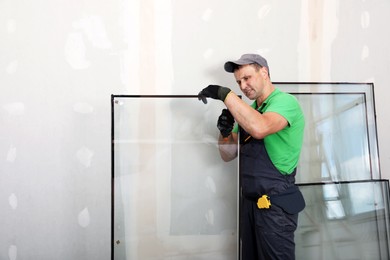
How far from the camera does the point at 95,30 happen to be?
5.27ft

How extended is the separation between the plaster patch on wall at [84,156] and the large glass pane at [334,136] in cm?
114

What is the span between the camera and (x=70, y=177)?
1.58 metres

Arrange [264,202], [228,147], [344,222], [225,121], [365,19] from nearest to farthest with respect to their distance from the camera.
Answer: [264,202] < [225,121] < [228,147] < [344,222] < [365,19]

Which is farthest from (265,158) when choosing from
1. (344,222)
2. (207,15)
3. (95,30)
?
(95,30)

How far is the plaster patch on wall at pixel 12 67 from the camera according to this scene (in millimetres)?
1575

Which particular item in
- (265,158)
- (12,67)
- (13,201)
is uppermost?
(12,67)

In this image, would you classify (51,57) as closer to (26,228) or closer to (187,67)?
(187,67)

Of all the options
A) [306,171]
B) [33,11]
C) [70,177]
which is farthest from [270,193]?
[33,11]

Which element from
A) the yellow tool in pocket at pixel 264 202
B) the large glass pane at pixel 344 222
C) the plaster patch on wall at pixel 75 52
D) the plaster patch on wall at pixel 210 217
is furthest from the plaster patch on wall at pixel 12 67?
the large glass pane at pixel 344 222

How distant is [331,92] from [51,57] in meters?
1.62

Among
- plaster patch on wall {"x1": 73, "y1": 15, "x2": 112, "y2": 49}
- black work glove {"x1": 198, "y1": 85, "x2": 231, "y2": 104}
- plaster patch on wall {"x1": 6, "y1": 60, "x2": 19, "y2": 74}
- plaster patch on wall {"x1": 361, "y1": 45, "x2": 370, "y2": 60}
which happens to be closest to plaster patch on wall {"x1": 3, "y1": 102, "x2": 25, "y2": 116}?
plaster patch on wall {"x1": 6, "y1": 60, "x2": 19, "y2": 74}

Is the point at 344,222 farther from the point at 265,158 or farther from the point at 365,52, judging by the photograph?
the point at 365,52

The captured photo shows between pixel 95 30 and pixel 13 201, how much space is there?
1038 mm

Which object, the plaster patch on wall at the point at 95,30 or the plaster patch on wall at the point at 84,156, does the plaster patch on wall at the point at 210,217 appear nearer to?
the plaster patch on wall at the point at 84,156
